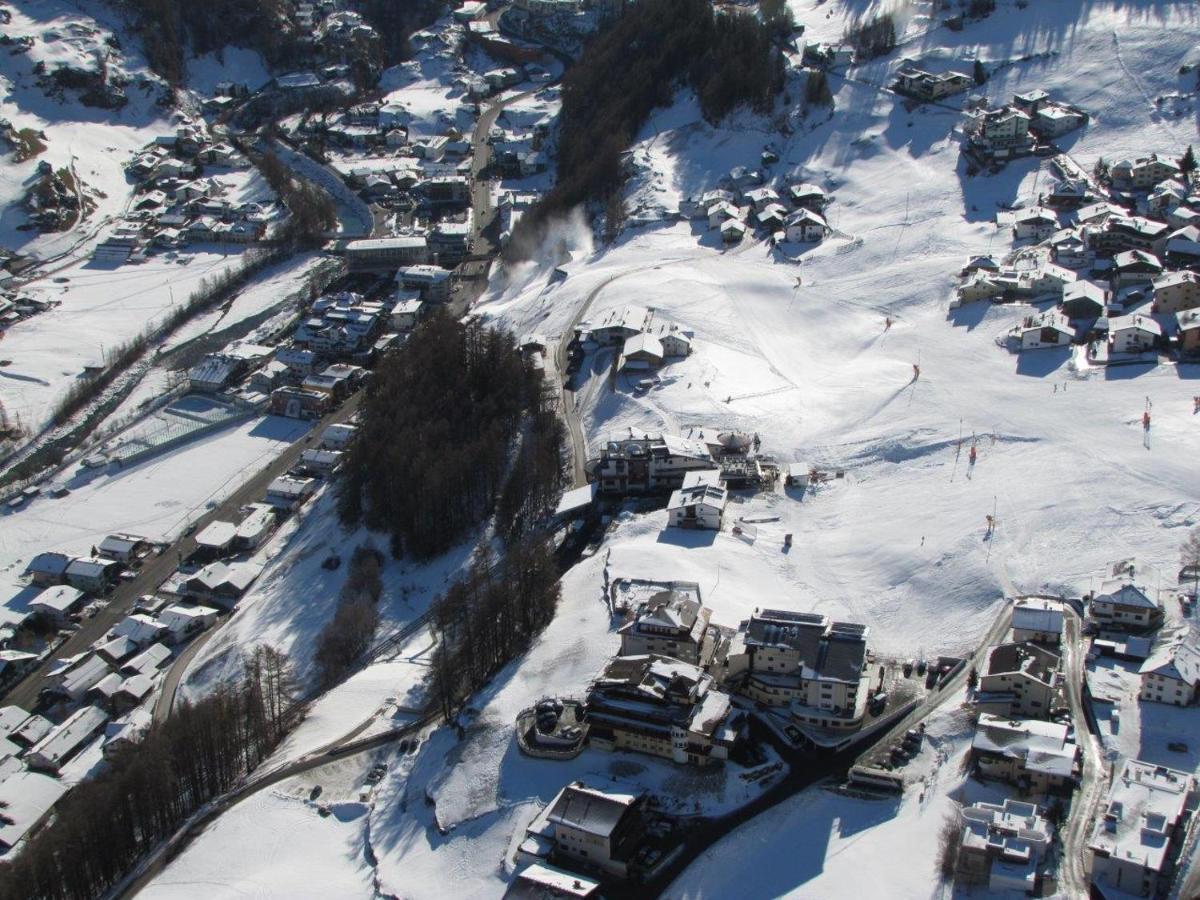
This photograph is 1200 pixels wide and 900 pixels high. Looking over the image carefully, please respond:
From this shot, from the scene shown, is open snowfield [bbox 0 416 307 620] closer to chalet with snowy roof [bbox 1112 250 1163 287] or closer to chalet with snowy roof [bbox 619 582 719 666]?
chalet with snowy roof [bbox 619 582 719 666]

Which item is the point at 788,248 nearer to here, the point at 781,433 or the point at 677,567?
the point at 781,433

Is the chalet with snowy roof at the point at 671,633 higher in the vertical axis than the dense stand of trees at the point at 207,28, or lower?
lower

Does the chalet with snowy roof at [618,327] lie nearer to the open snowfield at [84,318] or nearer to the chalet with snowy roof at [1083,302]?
the chalet with snowy roof at [1083,302]

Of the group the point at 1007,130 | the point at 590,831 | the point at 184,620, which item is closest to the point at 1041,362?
Answer: the point at 1007,130

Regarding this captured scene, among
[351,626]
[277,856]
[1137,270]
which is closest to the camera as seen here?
[277,856]

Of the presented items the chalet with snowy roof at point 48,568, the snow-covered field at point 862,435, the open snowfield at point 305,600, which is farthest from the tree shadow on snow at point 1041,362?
the chalet with snowy roof at point 48,568

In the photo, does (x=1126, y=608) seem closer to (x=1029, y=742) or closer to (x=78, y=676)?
(x=1029, y=742)
